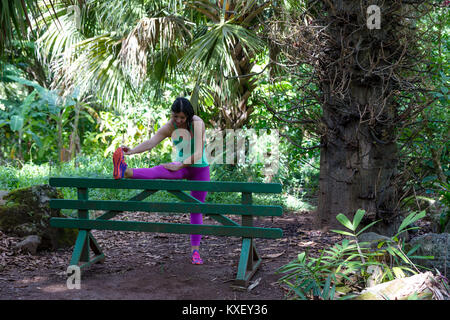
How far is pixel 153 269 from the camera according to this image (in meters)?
3.84

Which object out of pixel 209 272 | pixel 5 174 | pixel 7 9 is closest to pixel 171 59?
pixel 5 174

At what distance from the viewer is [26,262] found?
4.14m

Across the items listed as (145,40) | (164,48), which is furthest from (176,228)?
(164,48)

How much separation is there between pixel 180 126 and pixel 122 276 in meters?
1.40

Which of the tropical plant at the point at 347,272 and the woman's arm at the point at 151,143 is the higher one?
the woman's arm at the point at 151,143

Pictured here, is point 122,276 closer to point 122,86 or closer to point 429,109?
point 429,109

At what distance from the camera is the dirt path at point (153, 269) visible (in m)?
3.19

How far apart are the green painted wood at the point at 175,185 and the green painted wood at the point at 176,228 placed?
308 millimetres

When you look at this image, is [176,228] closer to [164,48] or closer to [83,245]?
[83,245]

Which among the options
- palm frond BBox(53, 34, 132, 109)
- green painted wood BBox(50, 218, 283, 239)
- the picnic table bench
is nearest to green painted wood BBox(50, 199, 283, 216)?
the picnic table bench

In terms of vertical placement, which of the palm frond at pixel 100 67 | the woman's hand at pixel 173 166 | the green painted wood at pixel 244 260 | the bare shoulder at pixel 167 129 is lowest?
the green painted wood at pixel 244 260

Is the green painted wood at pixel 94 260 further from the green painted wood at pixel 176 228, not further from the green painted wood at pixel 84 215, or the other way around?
the green painted wood at pixel 176 228

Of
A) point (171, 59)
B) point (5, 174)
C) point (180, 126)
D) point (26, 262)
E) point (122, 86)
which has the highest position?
point (171, 59)

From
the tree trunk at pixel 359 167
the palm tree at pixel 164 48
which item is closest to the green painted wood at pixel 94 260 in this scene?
the tree trunk at pixel 359 167
